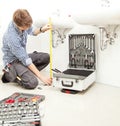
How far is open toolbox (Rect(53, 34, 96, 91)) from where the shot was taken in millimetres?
2076

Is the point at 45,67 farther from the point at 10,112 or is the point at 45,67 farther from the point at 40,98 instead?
the point at 10,112

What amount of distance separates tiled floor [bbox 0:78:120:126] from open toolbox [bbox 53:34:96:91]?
95mm

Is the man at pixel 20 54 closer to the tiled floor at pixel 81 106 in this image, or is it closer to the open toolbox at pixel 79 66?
the tiled floor at pixel 81 106

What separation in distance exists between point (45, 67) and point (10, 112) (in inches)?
58.3

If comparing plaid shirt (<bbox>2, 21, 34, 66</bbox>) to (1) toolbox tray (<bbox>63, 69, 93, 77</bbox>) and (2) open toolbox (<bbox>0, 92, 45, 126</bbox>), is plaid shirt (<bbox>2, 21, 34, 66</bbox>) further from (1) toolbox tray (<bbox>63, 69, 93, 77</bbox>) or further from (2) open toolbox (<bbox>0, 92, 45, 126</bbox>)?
(2) open toolbox (<bbox>0, 92, 45, 126</bbox>)

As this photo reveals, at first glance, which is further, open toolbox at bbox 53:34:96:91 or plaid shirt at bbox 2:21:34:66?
plaid shirt at bbox 2:21:34:66

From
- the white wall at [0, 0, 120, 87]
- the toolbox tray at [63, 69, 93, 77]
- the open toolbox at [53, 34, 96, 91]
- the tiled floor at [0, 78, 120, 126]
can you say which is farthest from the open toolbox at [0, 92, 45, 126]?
the white wall at [0, 0, 120, 87]

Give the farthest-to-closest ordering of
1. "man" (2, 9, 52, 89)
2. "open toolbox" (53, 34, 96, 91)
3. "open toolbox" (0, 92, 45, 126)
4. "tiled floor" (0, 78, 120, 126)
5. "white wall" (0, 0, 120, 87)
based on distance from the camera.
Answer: "white wall" (0, 0, 120, 87) < "man" (2, 9, 52, 89) < "open toolbox" (53, 34, 96, 91) < "tiled floor" (0, 78, 120, 126) < "open toolbox" (0, 92, 45, 126)

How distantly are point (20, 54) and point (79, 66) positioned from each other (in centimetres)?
63

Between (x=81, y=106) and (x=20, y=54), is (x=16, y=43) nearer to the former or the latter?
(x=20, y=54)

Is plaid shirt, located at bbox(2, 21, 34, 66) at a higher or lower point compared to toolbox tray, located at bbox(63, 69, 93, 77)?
higher

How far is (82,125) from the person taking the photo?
147 cm

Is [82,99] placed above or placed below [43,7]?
below

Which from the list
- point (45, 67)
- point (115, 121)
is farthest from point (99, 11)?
point (45, 67)
